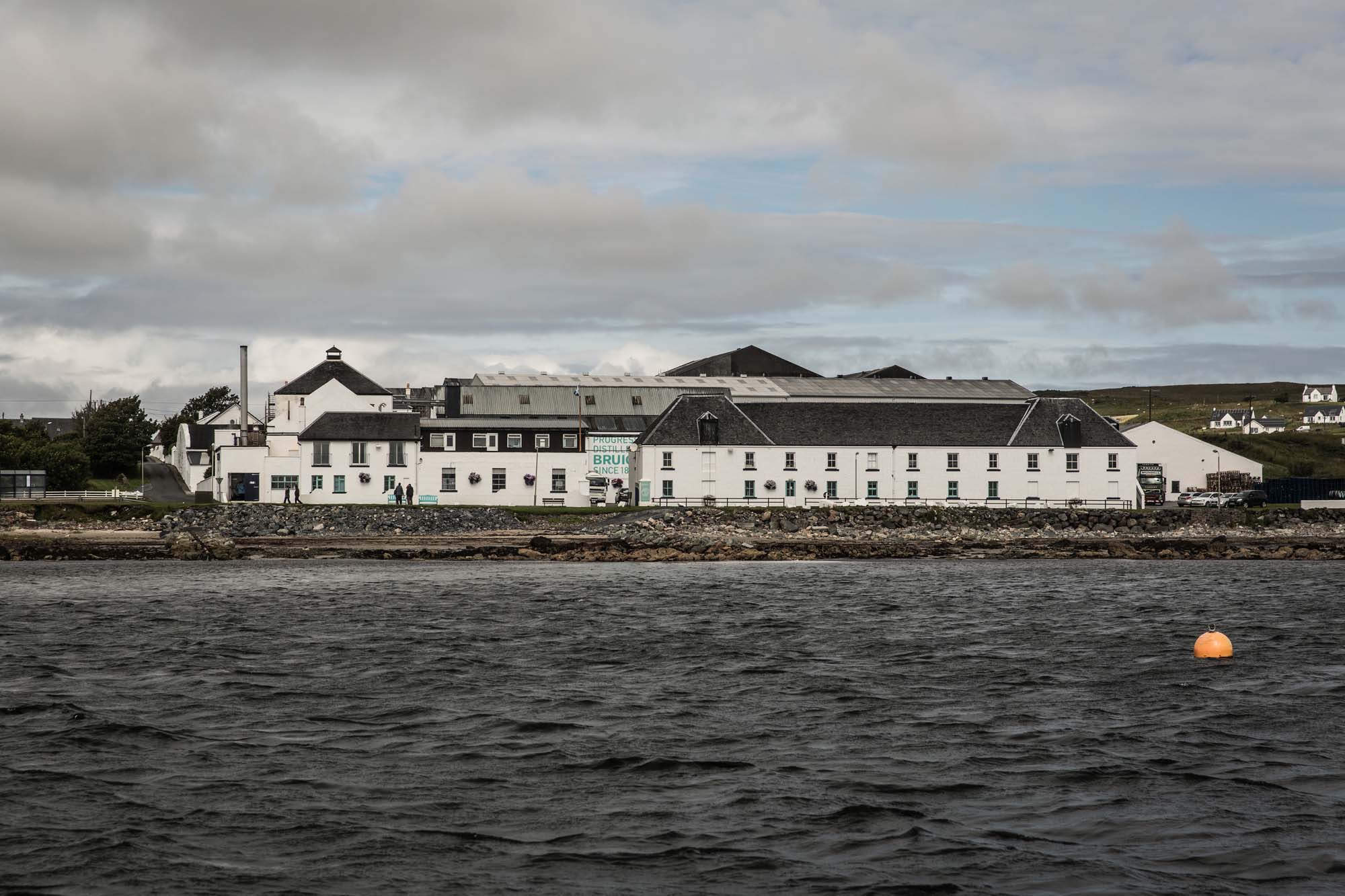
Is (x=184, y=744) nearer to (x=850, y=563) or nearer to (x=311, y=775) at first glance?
(x=311, y=775)

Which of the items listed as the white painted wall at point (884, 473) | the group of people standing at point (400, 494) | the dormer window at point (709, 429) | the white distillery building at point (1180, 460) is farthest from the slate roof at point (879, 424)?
the group of people standing at point (400, 494)

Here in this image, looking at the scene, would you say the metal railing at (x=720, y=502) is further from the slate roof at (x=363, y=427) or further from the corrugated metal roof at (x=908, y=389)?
the corrugated metal roof at (x=908, y=389)

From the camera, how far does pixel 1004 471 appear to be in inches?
2844

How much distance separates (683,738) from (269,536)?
4522 cm

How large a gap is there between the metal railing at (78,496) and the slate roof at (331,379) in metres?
16.3

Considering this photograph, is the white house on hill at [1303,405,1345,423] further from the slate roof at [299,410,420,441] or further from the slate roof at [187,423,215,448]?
the slate roof at [299,410,420,441]

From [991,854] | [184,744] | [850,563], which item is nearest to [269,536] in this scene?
[850,563]

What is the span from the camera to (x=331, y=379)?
281ft

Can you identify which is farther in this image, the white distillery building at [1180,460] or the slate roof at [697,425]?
the white distillery building at [1180,460]

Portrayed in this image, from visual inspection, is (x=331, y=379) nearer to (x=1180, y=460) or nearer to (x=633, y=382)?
(x=633, y=382)

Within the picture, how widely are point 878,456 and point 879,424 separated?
2258mm

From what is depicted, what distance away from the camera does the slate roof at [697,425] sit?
7088 cm

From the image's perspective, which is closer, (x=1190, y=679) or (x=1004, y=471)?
(x=1190, y=679)

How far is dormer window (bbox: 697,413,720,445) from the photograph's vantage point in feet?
233
